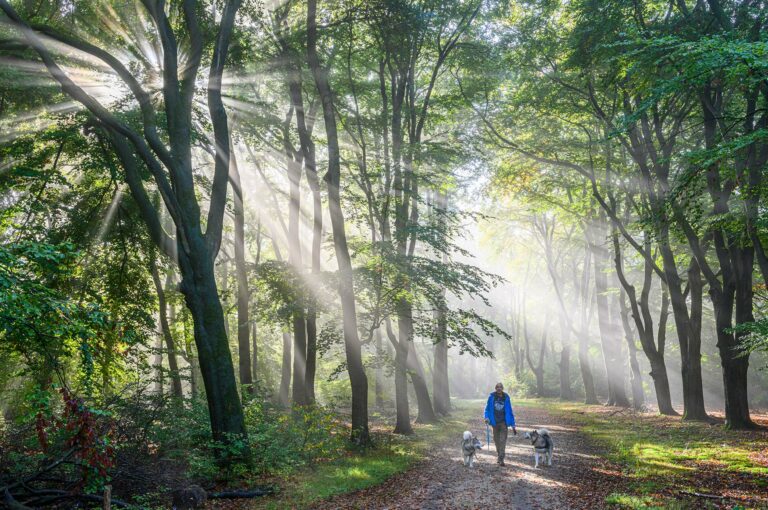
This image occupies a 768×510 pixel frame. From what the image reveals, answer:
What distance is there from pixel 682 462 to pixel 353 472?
23.6 ft

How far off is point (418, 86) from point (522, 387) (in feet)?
116

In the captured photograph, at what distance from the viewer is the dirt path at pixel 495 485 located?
8.23 metres

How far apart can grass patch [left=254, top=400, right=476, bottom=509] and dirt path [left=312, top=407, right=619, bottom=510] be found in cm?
32

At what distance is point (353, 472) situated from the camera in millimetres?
10719

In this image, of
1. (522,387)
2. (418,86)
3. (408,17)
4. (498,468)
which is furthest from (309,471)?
(522,387)

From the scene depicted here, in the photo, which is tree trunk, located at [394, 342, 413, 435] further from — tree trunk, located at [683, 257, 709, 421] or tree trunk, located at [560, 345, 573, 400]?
tree trunk, located at [560, 345, 573, 400]

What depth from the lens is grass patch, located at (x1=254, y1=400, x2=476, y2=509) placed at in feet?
29.5

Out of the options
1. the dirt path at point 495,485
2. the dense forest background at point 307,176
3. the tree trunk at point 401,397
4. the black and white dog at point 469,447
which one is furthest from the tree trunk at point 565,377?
the black and white dog at point 469,447

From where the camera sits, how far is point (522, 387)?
4694 cm

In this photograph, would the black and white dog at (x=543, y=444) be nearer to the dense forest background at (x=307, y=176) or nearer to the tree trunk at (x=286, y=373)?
the dense forest background at (x=307, y=176)

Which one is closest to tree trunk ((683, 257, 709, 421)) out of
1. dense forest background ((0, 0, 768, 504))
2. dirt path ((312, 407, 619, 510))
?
dense forest background ((0, 0, 768, 504))

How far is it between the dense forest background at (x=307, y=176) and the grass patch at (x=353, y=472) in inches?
23.5

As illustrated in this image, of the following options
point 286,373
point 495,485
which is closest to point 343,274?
point 495,485

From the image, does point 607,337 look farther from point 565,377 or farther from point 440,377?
point 440,377
